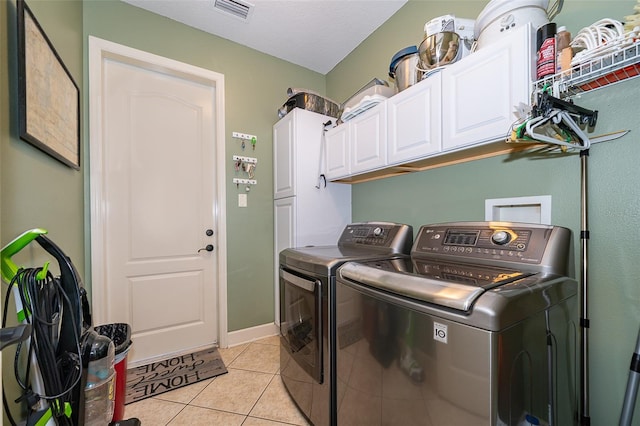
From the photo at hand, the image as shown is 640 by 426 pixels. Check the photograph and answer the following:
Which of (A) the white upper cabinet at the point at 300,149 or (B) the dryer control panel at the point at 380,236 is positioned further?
(A) the white upper cabinet at the point at 300,149

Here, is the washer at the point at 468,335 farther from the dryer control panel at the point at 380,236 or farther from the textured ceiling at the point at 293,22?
the textured ceiling at the point at 293,22

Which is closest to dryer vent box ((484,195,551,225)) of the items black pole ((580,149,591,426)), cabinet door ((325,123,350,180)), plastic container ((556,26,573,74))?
Result: black pole ((580,149,591,426))

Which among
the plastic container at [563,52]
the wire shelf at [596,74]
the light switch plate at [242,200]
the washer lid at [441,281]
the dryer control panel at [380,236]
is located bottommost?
the washer lid at [441,281]

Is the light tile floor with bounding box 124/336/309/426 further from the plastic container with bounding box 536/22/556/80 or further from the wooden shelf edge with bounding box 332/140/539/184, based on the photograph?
the plastic container with bounding box 536/22/556/80

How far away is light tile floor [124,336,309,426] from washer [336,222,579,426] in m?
0.51

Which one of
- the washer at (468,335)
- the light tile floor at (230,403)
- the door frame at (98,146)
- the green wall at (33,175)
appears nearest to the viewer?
the washer at (468,335)

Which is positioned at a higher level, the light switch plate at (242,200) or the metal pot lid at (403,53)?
the metal pot lid at (403,53)

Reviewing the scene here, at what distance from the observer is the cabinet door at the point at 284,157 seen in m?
2.29

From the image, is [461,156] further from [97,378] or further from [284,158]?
[97,378]

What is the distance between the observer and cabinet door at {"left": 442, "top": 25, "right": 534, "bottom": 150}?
1.05 meters

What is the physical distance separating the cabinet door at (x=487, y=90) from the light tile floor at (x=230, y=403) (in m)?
1.78

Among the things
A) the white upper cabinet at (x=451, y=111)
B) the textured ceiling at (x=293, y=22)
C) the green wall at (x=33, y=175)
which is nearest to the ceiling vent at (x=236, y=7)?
the textured ceiling at (x=293, y=22)

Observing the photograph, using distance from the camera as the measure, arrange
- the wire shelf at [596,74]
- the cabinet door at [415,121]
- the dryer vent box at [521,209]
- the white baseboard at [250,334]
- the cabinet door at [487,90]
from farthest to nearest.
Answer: the white baseboard at [250,334] < the cabinet door at [415,121] < the dryer vent box at [521,209] < the cabinet door at [487,90] < the wire shelf at [596,74]

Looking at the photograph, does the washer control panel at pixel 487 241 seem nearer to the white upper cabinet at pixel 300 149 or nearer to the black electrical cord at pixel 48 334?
the white upper cabinet at pixel 300 149
